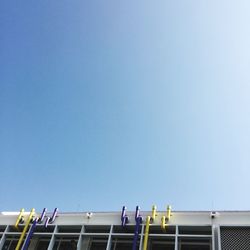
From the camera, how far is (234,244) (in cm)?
1323

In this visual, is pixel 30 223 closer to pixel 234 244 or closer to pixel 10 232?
pixel 10 232

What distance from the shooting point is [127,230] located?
50.9 ft

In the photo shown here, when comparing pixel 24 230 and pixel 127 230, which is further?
pixel 24 230

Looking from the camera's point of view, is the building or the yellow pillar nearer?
the building

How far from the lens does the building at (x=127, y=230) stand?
13.8 metres

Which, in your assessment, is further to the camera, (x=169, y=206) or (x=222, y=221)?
(x=169, y=206)

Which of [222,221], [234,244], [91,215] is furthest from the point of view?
[91,215]

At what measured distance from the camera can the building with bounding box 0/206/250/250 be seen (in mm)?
13836

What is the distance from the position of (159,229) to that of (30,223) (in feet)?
21.7

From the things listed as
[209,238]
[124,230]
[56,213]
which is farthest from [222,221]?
[56,213]

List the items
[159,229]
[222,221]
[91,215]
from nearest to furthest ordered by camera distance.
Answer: [222,221]
[159,229]
[91,215]

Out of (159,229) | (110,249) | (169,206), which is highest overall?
(169,206)

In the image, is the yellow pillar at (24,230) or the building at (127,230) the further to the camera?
the yellow pillar at (24,230)

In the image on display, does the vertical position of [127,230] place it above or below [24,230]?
above
